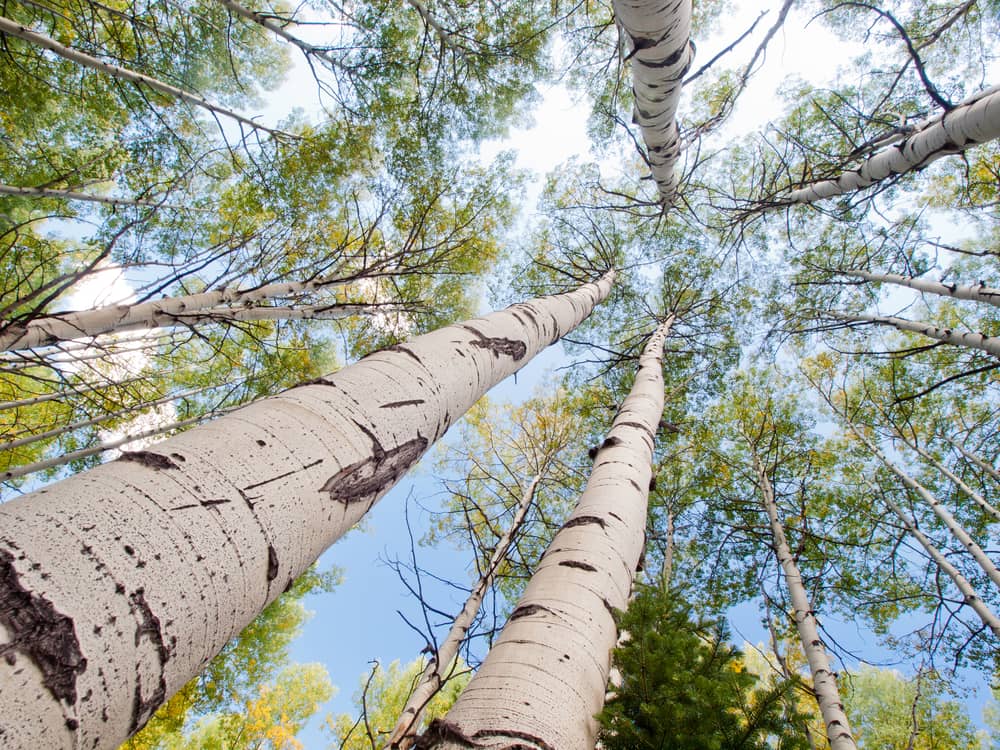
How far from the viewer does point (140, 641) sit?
546 mm

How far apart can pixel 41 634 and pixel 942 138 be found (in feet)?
13.9

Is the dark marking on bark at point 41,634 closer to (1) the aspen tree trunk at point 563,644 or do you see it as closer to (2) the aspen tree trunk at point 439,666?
(1) the aspen tree trunk at point 563,644

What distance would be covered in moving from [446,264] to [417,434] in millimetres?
5573

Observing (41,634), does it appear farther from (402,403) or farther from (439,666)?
(439,666)

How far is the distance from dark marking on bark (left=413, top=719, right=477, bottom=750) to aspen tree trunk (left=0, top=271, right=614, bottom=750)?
1.76ft

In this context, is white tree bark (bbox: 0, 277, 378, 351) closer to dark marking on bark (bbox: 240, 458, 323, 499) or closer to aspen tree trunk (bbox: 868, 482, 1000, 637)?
dark marking on bark (bbox: 240, 458, 323, 499)

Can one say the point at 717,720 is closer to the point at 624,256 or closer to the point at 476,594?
the point at 476,594

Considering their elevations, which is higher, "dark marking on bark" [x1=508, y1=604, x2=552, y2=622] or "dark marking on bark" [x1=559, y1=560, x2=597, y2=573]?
"dark marking on bark" [x1=559, y1=560, x2=597, y2=573]

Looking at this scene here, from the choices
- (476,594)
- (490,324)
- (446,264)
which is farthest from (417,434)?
(446,264)

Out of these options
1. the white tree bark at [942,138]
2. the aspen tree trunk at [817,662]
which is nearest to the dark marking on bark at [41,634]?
the aspen tree trunk at [817,662]

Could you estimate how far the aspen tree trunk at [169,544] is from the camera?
471 mm

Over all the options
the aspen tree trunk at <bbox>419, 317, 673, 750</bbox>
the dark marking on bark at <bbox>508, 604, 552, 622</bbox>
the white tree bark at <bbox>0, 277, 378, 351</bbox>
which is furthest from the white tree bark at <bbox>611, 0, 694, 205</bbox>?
the dark marking on bark at <bbox>508, 604, 552, 622</bbox>

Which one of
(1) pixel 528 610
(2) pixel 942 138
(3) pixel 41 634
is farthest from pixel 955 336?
(3) pixel 41 634

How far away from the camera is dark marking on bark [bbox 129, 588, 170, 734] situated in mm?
548
